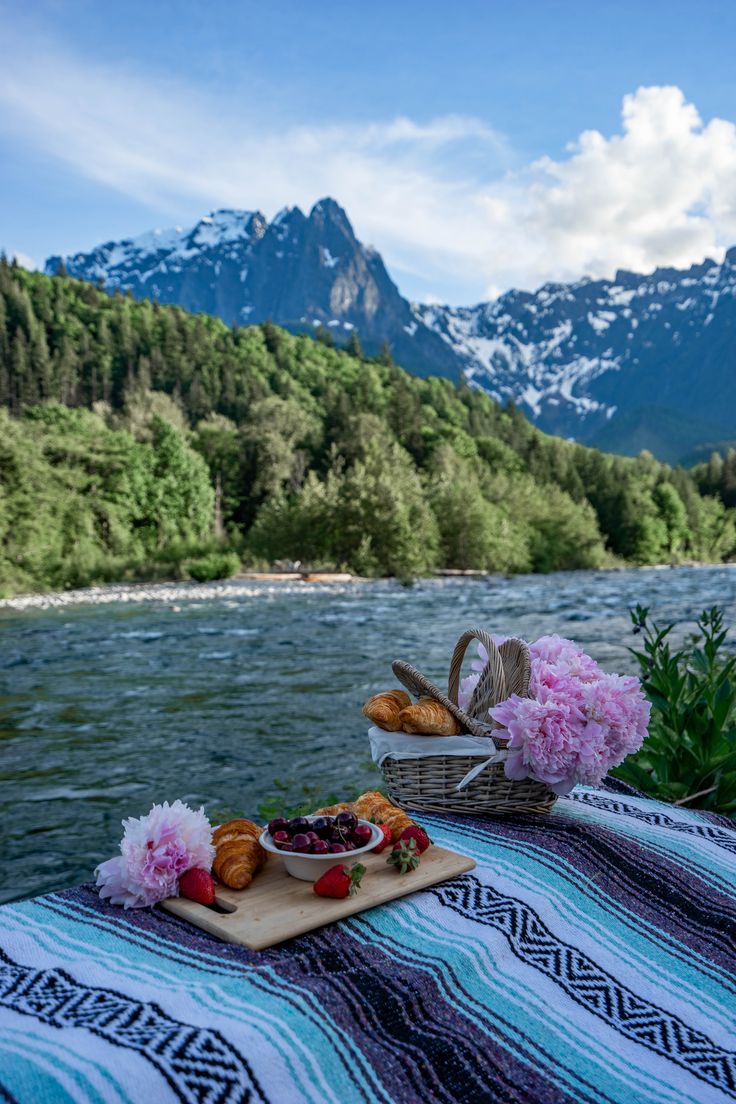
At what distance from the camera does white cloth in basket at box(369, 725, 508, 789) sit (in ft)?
11.5

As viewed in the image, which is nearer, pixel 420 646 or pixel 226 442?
pixel 420 646

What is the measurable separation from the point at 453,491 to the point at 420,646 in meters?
36.5

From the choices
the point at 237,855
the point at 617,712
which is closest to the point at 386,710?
the point at 617,712

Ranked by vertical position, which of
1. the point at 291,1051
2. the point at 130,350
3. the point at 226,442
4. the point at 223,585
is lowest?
the point at 223,585

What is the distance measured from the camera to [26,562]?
35.2 m

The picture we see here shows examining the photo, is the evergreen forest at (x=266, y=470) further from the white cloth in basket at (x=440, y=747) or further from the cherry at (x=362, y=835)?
the cherry at (x=362, y=835)

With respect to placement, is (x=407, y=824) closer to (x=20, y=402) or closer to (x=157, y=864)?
(x=157, y=864)

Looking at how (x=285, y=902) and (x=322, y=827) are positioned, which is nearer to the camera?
(x=285, y=902)

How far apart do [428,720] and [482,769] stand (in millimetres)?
296

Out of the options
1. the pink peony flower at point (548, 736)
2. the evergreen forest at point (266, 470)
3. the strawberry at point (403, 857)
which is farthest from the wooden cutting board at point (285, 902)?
the evergreen forest at point (266, 470)

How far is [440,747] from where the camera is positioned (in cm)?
358

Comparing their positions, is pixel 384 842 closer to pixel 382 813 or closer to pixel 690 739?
pixel 382 813

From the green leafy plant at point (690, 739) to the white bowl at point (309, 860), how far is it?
9.16ft

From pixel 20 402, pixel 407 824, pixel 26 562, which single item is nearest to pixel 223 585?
pixel 26 562
